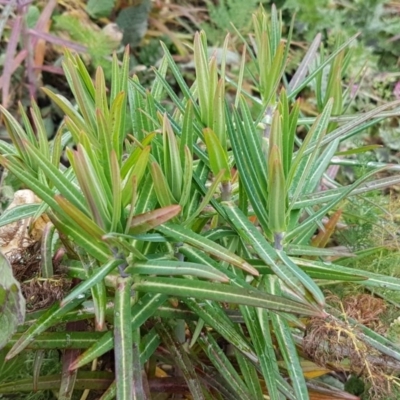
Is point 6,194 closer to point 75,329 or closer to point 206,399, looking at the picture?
point 75,329

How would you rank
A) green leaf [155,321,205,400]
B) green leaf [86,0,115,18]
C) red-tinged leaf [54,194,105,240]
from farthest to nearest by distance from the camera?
1. green leaf [86,0,115,18]
2. green leaf [155,321,205,400]
3. red-tinged leaf [54,194,105,240]

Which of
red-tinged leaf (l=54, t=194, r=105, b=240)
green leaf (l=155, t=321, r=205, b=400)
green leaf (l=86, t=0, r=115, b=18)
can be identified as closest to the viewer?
red-tinged leaf (l=54, t=194, r=105, b=240)

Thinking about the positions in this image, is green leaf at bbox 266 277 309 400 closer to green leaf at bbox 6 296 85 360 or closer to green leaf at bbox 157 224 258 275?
green leaf at bbox 157 224 258 275

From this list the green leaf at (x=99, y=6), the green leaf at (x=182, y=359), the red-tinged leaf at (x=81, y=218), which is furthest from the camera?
the green leaf at (x=99, y=6)

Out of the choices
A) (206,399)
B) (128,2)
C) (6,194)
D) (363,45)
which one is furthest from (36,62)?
(206,399)

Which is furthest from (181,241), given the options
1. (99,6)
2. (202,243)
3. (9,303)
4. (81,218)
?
(99,6)

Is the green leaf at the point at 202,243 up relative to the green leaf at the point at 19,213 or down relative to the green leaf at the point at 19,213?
up

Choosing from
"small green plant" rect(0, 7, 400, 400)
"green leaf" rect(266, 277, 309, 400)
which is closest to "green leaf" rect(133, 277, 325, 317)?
"small green plant" rect(0, 7, 400, 400)

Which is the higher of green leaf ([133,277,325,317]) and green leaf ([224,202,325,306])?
green leaf ([224,202,325,306])

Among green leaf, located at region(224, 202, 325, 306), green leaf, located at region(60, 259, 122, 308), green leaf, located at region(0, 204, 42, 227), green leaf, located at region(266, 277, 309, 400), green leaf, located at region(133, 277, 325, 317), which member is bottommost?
green leaf, located at region(266, 277, 309, 400)

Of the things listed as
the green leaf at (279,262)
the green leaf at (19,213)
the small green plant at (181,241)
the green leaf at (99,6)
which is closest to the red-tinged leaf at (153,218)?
the small green plant at (181,241)

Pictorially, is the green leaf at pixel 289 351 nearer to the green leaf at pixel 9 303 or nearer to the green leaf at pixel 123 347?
the green leaf at pixel 123 347
